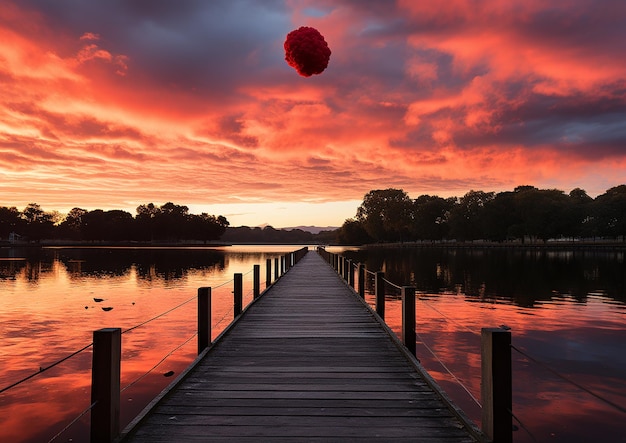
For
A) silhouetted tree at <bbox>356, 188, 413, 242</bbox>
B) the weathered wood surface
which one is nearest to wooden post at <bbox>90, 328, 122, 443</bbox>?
the weathered wood surface

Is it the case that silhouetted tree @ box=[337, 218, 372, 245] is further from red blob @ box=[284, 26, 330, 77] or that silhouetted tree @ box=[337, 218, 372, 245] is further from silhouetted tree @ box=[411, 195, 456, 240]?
red blob @ box=[284, 26, 330, 77]

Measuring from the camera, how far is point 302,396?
639 cm

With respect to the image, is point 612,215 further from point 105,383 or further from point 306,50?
point 105,383

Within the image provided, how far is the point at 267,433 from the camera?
523 cm

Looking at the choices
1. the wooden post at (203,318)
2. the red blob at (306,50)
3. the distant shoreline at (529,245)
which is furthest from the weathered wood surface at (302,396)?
the distant shoreline at (529,245)

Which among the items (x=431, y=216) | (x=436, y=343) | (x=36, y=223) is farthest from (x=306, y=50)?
(x=36, y=223)

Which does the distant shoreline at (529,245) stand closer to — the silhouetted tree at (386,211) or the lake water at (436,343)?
the silhouetted tree at (386,211)

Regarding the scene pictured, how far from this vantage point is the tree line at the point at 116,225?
7106 inches

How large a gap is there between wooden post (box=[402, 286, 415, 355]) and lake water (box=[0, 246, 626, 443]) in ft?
2.72

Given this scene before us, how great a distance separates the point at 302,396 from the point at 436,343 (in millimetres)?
11148

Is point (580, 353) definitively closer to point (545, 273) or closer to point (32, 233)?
point (545, 273)

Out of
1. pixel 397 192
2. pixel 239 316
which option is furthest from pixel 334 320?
pixel 397 192

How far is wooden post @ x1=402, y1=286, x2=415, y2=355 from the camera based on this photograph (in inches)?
343

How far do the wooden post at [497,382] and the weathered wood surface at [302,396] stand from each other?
47 centimetres
